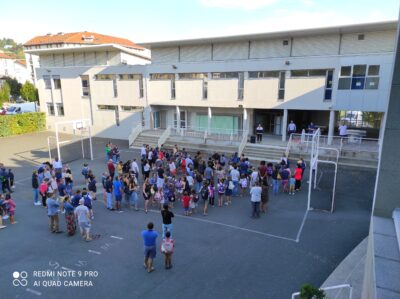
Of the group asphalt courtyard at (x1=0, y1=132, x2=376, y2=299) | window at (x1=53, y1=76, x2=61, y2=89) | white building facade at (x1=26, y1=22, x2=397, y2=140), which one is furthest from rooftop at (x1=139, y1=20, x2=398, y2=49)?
window at (x1=53, y1=76, x2=61, y2=89)

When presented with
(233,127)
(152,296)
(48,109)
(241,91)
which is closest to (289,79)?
(241,91)

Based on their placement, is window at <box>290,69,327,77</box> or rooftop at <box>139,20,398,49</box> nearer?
rooftop at <box>139,20,398,49</box>

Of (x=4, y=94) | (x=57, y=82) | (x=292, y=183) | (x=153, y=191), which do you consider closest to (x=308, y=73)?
(x=292, y=183)

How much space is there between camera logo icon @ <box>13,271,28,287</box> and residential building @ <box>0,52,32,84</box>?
87.6m

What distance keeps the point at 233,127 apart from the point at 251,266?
747 inches

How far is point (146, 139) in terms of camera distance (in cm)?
2678

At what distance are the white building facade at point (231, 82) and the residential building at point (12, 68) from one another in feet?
197

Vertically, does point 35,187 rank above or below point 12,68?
below

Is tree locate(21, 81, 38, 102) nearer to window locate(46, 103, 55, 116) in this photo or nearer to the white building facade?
the white building facade

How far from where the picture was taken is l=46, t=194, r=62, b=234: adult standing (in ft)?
35.6

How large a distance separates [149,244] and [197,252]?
6.77 ft

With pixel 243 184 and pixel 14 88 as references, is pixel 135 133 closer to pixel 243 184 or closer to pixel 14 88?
pixel 243 184

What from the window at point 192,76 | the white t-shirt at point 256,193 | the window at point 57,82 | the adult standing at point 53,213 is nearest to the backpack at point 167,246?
the white t-shirt at point 256,193

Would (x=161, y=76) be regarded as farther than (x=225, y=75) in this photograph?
Yes
